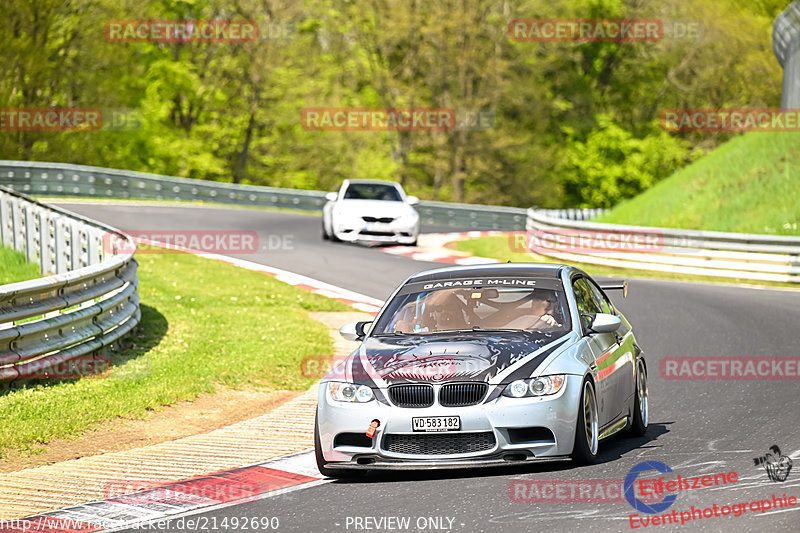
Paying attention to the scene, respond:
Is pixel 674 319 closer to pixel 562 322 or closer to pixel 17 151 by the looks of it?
pixel 562 322

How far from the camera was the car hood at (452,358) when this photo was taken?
7.74 meters

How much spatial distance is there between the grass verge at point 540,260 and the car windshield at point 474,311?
13.4 m

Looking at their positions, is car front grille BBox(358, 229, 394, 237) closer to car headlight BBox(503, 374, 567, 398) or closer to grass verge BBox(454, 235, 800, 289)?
grass verge BBox(454, 235, 800, 289)

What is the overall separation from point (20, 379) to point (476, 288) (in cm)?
439

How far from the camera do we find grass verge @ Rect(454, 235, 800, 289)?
916 inches

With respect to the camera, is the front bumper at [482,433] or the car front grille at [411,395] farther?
the car front grille at [411,395]

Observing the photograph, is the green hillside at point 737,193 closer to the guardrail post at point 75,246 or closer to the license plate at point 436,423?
the guardrail post at point 75,246

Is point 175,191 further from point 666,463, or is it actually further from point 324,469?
point 666,463

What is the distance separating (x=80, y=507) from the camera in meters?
7.35

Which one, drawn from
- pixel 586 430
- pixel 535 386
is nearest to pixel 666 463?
pixel 586 430

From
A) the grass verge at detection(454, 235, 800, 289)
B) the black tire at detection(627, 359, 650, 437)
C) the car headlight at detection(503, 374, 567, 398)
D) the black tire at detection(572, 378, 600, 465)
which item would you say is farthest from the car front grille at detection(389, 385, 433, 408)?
the grass verge at detection(454, 235, 800, 289)

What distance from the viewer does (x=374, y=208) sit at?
26266 millimetres

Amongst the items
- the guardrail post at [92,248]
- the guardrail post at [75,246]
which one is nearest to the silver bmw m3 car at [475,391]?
the guardrail post at [92,248]

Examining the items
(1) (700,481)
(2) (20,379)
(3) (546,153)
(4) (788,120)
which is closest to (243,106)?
(3) (546,153)
